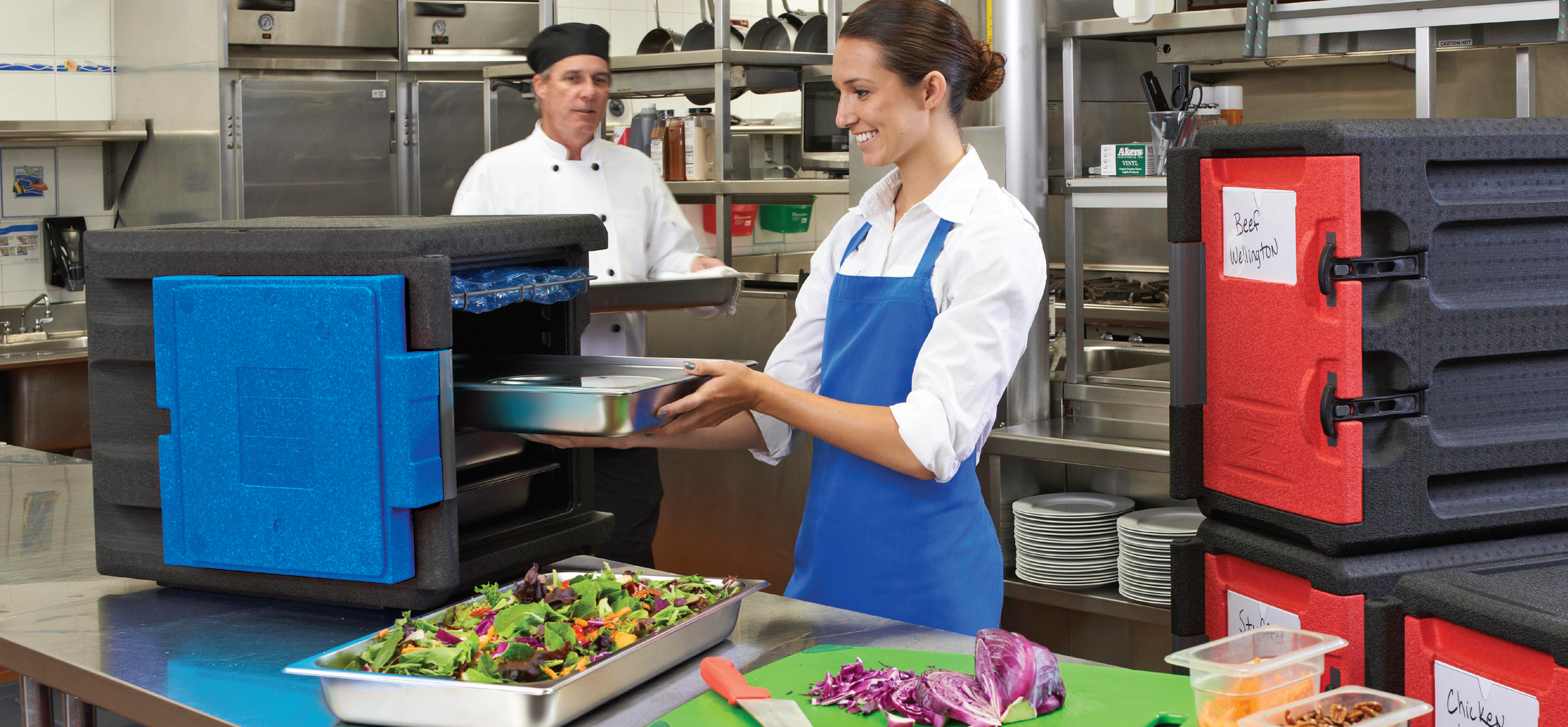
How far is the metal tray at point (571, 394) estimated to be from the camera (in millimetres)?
1530

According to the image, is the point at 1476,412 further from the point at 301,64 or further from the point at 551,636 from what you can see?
the point at 301,64

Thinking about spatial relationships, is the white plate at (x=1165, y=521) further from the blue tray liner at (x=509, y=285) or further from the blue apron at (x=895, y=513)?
the blue tray liner at (x=509, y=285)

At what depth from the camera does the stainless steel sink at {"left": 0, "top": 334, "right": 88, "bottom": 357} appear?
4801 mm

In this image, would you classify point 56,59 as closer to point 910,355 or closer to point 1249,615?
point 910,355

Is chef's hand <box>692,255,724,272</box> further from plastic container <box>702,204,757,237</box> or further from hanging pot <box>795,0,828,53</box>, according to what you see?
plastic container <box>702,204,757,237</box>

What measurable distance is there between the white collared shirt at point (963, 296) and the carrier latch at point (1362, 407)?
39 centimetres

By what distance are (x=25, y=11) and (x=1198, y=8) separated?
4335 millimetres

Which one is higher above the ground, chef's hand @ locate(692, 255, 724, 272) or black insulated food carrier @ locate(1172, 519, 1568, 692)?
chef's hand @ locate(692, 255, 724, 272)

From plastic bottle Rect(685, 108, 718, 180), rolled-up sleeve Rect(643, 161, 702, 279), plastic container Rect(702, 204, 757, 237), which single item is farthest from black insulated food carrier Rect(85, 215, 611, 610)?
plastic container Rect(702, 204, 757, 237)

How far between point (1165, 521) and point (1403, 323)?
5.33 ft

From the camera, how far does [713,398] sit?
1719 mm

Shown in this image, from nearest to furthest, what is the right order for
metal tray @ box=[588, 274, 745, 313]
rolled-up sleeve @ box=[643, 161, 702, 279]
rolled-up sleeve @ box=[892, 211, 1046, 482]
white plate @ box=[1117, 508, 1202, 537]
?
rolled-up sleeve @ box=[892, 211, 1046, 482]
metal tray @ box=[588, 274, 745, 313]
white plate @ box=[1117, 508, 1202, 537]
rolled-up sleeve @ box=[643, 161, 702, 279]

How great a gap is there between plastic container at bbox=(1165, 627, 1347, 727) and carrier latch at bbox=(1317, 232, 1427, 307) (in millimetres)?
517

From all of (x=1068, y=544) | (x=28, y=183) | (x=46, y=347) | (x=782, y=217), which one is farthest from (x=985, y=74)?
(x=782, y=217)
